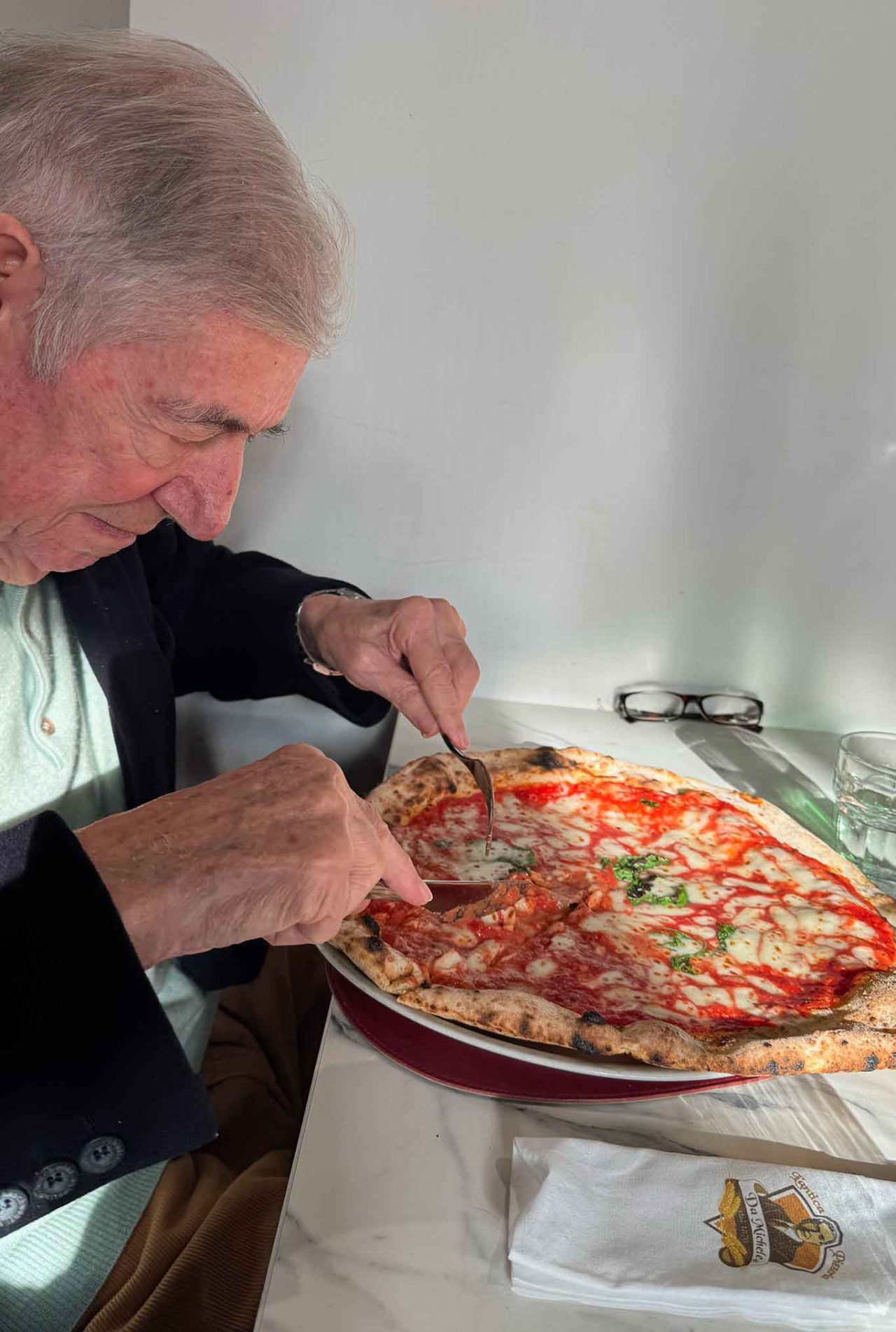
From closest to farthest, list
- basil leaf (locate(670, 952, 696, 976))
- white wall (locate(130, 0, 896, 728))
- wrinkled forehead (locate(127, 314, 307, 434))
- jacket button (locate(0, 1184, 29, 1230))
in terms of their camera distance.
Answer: jacket button (locate(0, 1184, 29, 1230)) → wrinkled forehead (locate(127, 314, 307, 434)) → basil leaf (locate(670, 952, 696, 976)) → white wall (locate(130, 0, 896, 728))

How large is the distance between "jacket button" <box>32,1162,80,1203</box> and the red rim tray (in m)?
0.30

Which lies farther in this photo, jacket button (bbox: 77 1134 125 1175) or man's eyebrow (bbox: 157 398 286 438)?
man's eyebrow (bbox: 157 398 286 438)

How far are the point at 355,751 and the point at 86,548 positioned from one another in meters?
0.94

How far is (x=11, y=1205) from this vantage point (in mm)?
624

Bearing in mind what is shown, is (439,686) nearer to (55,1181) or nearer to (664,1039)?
(664,1039)

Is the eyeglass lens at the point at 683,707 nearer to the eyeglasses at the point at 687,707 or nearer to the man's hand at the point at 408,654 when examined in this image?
the eyeglasses at the point at 687,707

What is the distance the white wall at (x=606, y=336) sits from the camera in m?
1.43

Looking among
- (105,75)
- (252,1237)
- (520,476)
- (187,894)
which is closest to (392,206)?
(520,476)

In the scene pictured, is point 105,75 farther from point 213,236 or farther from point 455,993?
point 455,993

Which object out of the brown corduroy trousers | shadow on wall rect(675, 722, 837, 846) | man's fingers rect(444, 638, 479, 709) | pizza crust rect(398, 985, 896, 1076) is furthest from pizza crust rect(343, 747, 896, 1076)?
shadow on wall rect(675, 722, 837, 846)

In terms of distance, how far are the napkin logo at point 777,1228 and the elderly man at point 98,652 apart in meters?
0.35

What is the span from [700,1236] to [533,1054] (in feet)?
→ 0.60

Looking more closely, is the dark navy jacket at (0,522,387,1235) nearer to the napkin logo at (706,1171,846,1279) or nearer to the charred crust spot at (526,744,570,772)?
the napkin logo at (706,1171,846,1279)

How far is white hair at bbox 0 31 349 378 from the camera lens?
69 cm
